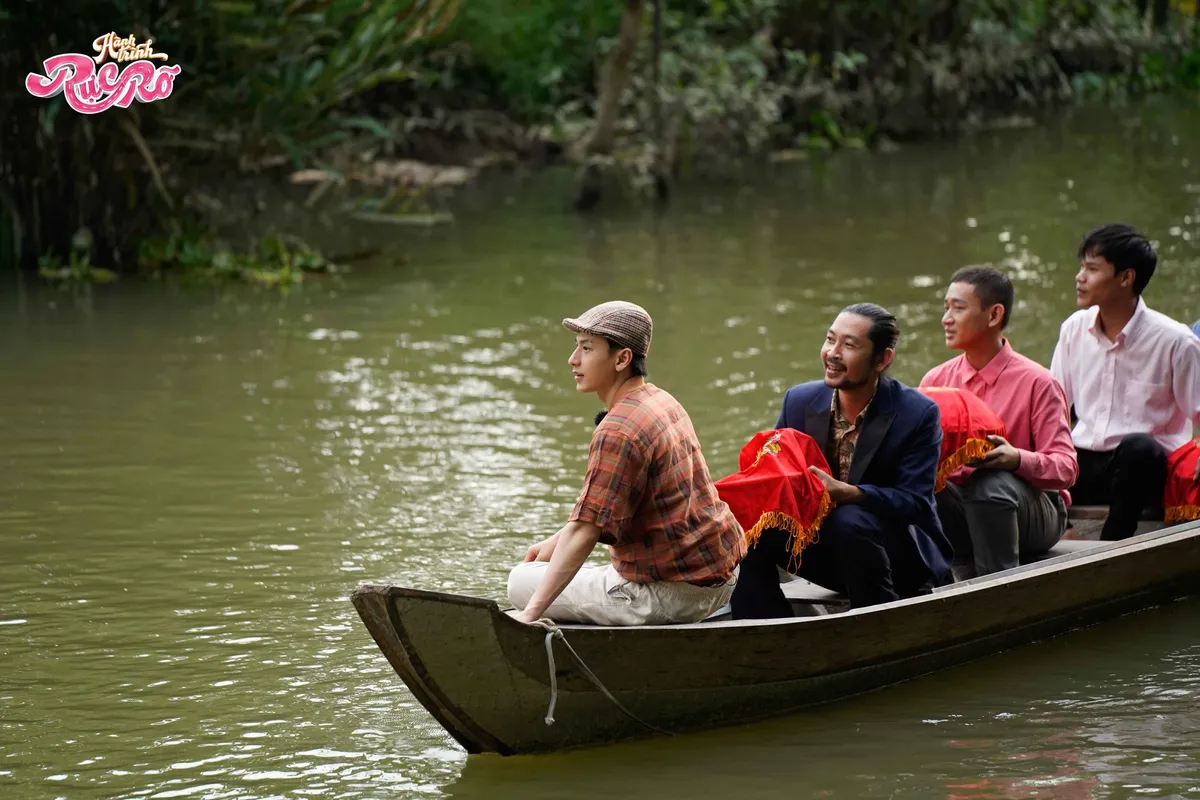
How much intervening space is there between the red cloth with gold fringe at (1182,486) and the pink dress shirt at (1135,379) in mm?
101

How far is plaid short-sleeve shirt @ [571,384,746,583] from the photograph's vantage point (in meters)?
4.71

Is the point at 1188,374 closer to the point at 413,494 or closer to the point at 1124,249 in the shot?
the point at 1124,249

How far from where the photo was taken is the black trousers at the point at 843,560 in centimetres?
533

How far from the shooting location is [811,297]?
13.2m

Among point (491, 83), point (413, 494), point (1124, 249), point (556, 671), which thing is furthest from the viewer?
point (491, 83)

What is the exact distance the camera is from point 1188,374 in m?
6.43

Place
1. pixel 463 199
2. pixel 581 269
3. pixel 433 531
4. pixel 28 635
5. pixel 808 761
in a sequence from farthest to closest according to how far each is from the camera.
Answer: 1. pixel 463 199
2. pixel 581 269
3. pixel 433 531
4. pixel 28 635
5. pixel 808 761

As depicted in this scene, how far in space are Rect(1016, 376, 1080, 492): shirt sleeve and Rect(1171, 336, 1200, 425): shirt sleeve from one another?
0.66m

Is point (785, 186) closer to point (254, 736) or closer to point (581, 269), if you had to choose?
point (581, 269)

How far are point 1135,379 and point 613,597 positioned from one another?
2694 mm

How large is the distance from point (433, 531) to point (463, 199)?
12.4 meters

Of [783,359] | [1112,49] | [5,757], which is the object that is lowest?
[5,757]

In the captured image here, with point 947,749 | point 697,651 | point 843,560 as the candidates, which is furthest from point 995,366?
point 697,651

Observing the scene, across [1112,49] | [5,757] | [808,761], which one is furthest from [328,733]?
[1112,49]
